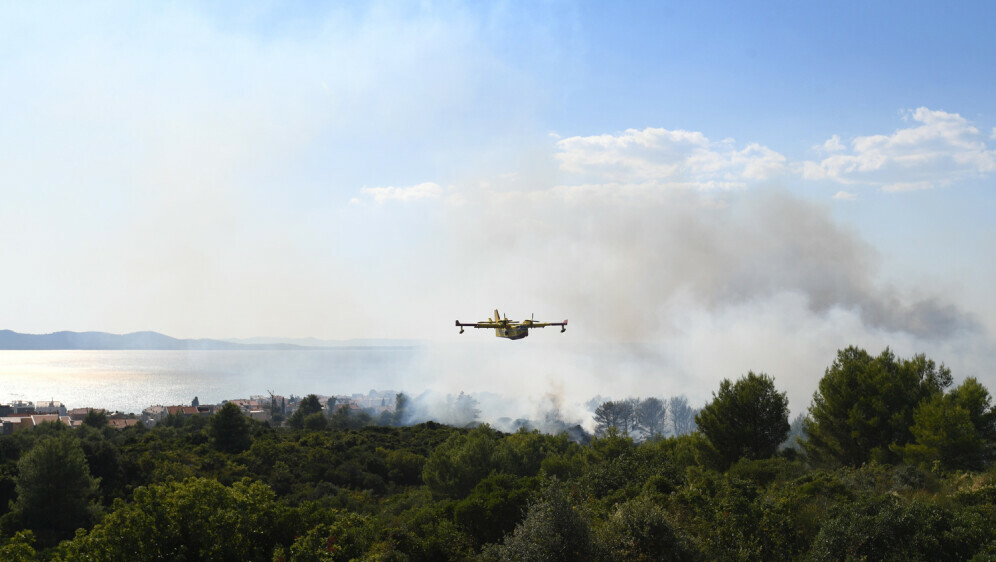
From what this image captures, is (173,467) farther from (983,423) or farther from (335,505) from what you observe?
(983,423)

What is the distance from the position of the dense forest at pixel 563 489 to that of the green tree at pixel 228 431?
119 mm

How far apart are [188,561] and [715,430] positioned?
25.5 metres

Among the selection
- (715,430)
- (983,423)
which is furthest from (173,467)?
(983,423)

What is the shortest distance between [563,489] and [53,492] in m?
27.1

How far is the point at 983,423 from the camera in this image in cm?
2681

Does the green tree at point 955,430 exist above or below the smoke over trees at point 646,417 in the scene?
above

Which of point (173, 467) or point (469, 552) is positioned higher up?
point (469, 552)

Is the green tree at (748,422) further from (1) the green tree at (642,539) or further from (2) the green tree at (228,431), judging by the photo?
(2) the green tree at (228,431)

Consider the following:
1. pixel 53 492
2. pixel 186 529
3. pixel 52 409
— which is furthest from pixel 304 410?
pixel 186 529

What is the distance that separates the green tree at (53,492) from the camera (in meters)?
27.7

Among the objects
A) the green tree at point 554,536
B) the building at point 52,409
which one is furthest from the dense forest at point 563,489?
the building at point 52,409

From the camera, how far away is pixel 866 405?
29.2m

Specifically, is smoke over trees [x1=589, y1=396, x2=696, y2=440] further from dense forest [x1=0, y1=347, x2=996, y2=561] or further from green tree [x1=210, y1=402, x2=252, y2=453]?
green tree [x1=210, y1=402, x2=252, y2=453]

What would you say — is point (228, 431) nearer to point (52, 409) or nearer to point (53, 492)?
point (53, 492)
